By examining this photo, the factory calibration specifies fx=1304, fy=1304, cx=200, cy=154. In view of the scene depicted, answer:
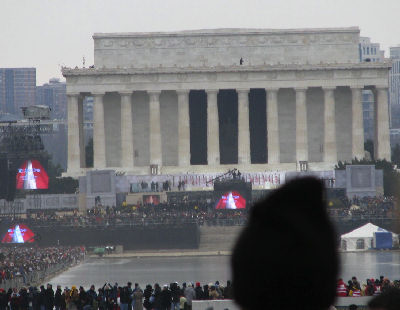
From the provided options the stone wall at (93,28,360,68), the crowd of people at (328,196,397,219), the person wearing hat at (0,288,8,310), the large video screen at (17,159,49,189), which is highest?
the stone wall at (93,28,360,68)

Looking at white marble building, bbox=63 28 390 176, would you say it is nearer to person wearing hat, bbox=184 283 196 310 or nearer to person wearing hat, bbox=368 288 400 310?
person wearing hat, bbox=184 283 196 310

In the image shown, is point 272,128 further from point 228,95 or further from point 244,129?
point 228,95

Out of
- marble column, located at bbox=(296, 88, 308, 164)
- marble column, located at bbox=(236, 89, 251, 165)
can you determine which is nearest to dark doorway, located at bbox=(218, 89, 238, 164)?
marble column, located at bbox=(236, 89, 251, 165)

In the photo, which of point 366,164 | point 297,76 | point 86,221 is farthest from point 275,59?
point 86,221

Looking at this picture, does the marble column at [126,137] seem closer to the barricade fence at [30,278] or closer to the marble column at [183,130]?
the marble column at [183,130]

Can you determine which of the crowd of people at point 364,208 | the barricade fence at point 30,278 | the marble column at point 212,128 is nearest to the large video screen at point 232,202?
the crowd of people at point 364,208

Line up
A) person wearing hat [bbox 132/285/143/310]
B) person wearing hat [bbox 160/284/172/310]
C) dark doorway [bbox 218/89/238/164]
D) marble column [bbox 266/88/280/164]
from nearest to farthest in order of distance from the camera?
person wearing hat [bbox 160/284/172/310]
person wearing hat [bbox 132/285/143/310]
marble column [bbox 266/88/280/164]
dark doorway [bbox 218/89/238/164]

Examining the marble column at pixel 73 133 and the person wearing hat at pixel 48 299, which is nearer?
the person wearing hat at pixel 48 299
